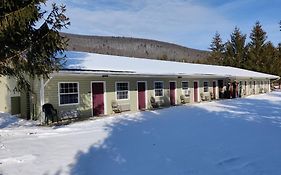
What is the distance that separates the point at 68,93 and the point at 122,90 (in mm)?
4272

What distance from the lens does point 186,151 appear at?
916 centimetres

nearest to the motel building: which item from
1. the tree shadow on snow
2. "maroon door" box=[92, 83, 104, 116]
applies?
"maroon door" box=[92, 83, 104, 116]

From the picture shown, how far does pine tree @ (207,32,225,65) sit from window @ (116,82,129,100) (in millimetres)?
53066

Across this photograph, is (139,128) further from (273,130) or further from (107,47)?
(107,47)

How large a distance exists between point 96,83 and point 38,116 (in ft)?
12.3

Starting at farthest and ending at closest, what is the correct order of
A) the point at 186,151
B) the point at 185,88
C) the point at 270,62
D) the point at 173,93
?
1. the point at 270,62
2. the point at 185,88
3. the point at 173,93
4. the point at 186,151

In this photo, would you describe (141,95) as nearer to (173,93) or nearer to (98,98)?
(98,98)

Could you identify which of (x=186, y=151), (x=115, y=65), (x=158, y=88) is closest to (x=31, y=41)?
(x=186, y=151)

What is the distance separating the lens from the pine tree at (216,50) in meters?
73.1

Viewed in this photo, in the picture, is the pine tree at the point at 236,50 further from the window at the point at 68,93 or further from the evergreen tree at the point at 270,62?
the window at the point at 68,93

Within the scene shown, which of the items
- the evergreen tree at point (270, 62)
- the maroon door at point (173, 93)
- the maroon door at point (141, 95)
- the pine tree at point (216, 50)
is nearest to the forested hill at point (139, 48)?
the pine tree at point (216, 50)

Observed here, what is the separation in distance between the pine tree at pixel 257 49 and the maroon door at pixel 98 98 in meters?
46.0

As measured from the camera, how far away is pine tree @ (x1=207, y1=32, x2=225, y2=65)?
7309 cm

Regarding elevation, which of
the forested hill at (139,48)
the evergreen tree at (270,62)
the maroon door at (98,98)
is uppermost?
the forested hill at (139,48)
